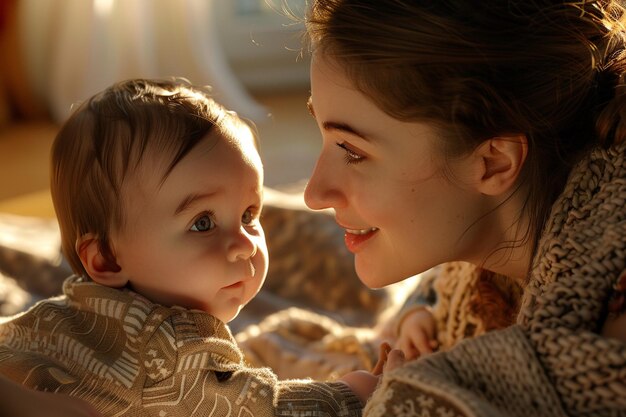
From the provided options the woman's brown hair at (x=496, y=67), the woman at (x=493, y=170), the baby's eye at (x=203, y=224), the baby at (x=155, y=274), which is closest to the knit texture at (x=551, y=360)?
the woman at (x=493, y=170)

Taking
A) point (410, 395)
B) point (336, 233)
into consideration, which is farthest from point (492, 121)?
point (336, 233)

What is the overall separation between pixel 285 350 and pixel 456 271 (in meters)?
0.39

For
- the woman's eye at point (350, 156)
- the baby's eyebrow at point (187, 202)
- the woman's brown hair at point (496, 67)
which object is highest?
the woman's brown hair at point (496, 67)

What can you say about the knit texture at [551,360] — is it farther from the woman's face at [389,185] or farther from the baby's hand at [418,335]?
the baby's hand at [418,335]

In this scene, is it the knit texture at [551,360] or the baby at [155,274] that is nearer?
the knit texture at [551,360]

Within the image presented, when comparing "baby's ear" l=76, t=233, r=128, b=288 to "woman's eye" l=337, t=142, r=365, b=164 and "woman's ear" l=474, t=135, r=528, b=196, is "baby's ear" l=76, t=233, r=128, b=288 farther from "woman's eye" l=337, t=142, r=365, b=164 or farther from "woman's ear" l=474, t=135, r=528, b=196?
"woman's ear" l=474, t=135, r=528, b=196

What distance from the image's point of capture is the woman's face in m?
1.20

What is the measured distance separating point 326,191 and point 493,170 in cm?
23

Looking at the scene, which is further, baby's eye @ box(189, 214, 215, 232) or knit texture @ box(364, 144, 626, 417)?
baby's eye @ box(189, 214, 215, 232)

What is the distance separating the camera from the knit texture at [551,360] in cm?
94

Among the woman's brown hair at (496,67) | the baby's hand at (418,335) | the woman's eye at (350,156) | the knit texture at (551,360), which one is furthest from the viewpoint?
the baby's hand at (418,335)

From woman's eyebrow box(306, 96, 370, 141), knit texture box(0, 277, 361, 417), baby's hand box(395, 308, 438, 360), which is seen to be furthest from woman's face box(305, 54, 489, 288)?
baby's hand box(395, 308, 438, 360)

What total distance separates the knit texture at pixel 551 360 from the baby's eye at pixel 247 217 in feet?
1.27

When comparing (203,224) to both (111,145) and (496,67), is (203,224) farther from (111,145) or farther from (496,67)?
(496,67)
